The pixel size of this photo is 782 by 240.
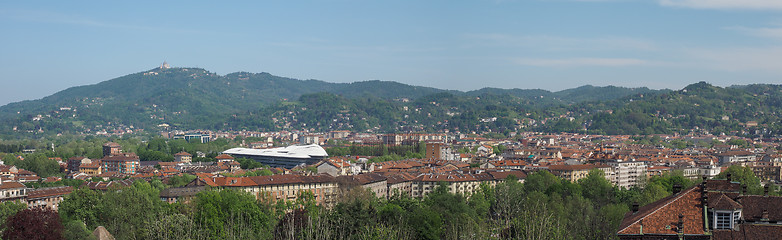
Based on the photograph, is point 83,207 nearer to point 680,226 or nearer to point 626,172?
point 680,226

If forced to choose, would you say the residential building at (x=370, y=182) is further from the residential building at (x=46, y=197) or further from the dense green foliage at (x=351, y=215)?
the residential building at (x=46, y=197)

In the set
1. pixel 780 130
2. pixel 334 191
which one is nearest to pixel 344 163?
pixel 334 191

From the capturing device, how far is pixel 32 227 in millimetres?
33094

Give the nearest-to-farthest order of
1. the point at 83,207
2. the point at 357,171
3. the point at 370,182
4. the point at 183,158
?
the point at 83,207, the point at 370,182, the point at 357,171, the point at 183,158

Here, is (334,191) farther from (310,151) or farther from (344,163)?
(310,151)

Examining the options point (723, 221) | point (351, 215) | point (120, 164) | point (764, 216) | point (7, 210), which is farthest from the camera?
point (120, 164)

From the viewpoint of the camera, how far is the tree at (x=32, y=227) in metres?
33.0

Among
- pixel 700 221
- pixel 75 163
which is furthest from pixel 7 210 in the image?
pixel 75 163

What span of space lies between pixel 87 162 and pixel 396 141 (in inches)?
2353

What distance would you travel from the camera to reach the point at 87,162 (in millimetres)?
99875

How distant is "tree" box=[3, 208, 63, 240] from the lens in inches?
1299

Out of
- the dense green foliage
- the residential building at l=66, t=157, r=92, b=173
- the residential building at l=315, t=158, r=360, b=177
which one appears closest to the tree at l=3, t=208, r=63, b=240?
the dense green foliage

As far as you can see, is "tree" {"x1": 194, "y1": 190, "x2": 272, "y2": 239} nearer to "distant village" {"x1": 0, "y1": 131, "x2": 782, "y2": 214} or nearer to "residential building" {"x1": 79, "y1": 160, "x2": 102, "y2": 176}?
"distant village" {"x1": 0, "y1": 131, "x2": 782, "y2": 214}

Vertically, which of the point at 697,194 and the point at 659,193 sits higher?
the point at 697,194
